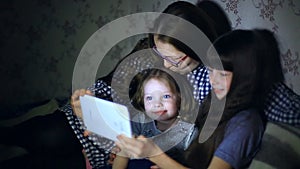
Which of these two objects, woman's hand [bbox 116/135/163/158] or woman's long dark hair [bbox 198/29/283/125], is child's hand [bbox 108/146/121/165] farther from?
woman's long dark hair [bbox 198/29/283/125]

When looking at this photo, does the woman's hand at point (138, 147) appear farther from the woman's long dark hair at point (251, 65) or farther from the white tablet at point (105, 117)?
the woman's long dark hair at point (251, 65)

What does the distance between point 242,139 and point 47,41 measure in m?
0.71

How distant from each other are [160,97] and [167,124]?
0.08 m

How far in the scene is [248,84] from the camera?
3.13 feet

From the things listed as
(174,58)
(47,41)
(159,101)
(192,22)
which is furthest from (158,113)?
(47,41)

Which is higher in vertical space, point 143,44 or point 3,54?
point 143,44

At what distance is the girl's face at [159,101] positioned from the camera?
108cm

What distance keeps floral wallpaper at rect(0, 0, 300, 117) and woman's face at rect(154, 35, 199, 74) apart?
0.10 meters

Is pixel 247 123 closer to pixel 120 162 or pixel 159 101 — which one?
pixel 159 101

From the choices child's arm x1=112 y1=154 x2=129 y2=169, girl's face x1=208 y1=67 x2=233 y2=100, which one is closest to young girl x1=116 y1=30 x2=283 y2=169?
girl's face x1=208 y1=67 x2=233 y2=100

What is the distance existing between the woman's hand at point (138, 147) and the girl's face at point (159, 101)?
0.24ft

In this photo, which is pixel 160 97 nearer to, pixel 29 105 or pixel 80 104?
pixel 80 104

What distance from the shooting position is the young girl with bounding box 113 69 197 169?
1070 millimetres

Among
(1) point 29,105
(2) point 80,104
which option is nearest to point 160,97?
(2) point 80,104
